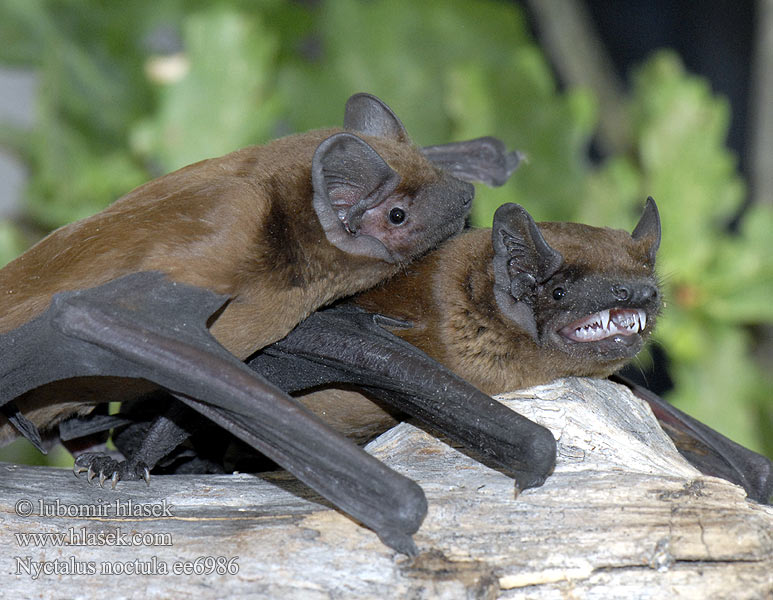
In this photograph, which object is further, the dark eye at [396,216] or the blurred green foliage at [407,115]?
the blurred green foliage at [407,115]

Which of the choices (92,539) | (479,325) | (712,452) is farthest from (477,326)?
(92,539)

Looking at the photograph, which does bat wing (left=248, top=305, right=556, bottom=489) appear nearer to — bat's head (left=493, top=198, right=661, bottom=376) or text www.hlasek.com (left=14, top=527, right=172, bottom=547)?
bat's head (left=493, top=198, right=661, bottom=376)

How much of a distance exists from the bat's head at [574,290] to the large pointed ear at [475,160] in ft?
1.85

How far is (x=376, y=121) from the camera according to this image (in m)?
2.32

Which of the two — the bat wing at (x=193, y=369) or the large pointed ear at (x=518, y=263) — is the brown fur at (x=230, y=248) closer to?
the bat wing at (x=193, y=369)

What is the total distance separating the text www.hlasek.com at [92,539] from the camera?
6.24ft

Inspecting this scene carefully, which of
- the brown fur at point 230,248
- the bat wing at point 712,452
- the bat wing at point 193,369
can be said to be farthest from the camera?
the bat wing at point 712,452

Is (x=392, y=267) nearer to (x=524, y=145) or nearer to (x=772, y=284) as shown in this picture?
(x=524, y=145)

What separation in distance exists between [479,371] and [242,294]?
69cm

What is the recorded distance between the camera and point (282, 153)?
2.08 m

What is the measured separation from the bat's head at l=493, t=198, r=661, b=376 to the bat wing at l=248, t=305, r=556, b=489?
31cm

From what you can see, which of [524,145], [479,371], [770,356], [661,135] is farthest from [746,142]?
[479,371]

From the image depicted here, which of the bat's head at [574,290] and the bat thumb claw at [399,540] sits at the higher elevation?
the bat's head at [574,290]

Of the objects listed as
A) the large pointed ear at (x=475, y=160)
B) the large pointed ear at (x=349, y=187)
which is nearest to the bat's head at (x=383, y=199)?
the large pointed ear at (x=349, y=187)
